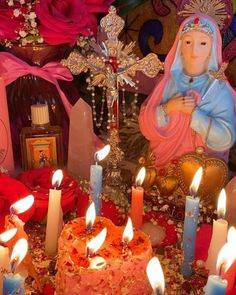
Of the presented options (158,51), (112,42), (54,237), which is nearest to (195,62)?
(112,42)

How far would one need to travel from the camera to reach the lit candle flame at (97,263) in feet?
2.36

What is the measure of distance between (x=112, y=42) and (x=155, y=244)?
37 cm

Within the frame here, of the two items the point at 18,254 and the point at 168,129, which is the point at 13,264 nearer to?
the point at 18,254

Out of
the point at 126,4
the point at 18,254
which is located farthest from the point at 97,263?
the point at 126,4

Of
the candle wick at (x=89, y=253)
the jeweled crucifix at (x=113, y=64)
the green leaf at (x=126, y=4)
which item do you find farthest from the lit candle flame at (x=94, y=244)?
the green leaf at (x=126, y=4)

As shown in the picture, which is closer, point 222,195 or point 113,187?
point 222,195

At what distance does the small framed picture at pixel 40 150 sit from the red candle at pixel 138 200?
0.29 metres

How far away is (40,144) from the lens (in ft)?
3.63

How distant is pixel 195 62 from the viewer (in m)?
0.99

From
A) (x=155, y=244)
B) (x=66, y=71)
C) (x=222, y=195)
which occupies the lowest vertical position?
(x=155, y=244)

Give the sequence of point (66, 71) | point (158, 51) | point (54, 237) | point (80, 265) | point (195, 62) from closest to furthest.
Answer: point (80, 265), point (54, 237), point (195, 62), point (66, 71), point (158, 51)

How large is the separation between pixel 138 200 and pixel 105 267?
17 centimetres

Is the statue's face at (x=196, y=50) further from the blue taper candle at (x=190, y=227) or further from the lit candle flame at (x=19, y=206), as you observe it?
the lit candle flame at (x=19, y=206)

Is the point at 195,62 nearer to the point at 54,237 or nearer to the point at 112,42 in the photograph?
the point at 112,42
